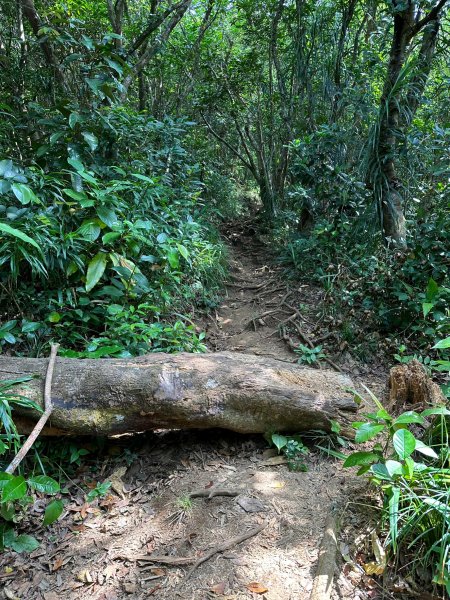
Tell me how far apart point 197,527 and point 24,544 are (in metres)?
0.87

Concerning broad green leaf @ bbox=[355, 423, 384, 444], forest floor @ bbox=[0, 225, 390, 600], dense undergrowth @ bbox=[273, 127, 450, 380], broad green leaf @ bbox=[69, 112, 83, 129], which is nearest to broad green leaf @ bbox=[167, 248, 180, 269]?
broad green leaf @ bbox=[69, 112, 83, 129]

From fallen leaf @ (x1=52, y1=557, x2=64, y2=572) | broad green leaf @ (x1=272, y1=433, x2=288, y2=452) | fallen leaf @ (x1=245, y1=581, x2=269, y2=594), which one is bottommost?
fallen leaf @ (x1=52, y1=557, x2=64, y2=572)

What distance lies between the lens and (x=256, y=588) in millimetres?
1664

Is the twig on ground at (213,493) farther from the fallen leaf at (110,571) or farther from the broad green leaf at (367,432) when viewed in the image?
the broad green leaf at (367,432)

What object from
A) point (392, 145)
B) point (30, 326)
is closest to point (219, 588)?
point (30, 326)

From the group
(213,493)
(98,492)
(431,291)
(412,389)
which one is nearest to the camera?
(213,493)

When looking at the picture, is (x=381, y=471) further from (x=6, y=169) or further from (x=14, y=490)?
(x=6, y=169)

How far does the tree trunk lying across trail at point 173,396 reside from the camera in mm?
2316

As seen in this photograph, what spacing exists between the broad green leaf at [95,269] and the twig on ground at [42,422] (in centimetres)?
76

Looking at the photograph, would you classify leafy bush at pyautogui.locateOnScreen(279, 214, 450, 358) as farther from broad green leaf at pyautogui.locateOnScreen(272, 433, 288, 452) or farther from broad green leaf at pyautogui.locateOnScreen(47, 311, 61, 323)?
broad green leaf at pyautogui.locateOnScreen(47, 311, 61, 323)

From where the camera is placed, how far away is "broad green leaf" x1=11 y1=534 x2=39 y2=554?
2.02 meters

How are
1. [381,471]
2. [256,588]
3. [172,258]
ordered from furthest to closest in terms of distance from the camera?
[172,258], [381,471], [256,588]

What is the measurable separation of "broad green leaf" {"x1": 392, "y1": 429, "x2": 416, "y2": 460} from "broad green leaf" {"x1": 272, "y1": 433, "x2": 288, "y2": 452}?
2.74 ft

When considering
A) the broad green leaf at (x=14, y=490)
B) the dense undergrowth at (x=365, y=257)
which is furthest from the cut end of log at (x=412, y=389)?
the broad green leaf at (x=14, y=490)
